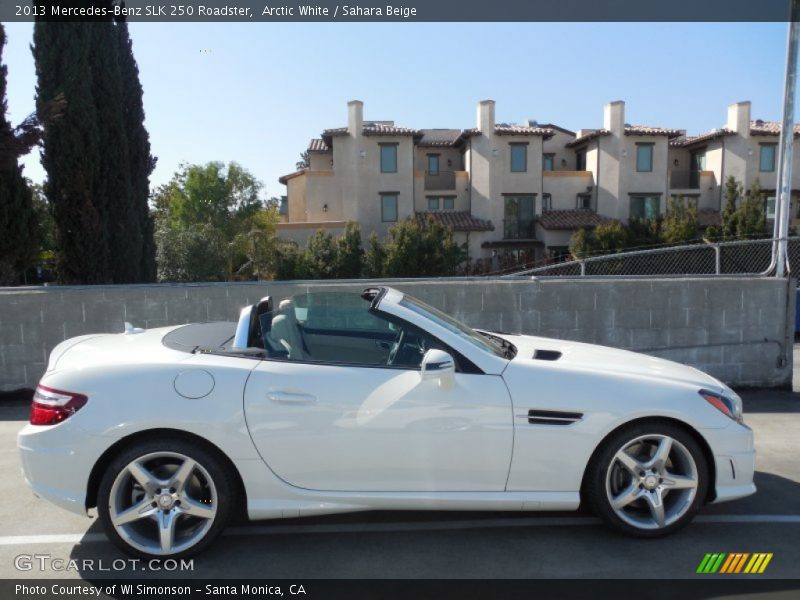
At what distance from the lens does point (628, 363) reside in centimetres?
384

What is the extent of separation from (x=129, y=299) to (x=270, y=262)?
76.6 ft

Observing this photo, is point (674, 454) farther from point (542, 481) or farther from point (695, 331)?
point (695, 331)

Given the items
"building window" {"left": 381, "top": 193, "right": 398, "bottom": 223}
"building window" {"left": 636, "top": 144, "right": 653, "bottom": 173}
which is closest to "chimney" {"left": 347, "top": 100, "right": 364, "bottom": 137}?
"building window" {"left": 381, "top": 193, "right": 398, "bottom": 223}

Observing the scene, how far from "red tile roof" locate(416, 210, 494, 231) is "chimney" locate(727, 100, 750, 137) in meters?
16.6

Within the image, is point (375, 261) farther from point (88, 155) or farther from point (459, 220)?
point (88, 155)

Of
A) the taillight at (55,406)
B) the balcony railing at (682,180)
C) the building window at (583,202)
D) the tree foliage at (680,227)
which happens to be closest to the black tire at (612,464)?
the taillight at (55,406)

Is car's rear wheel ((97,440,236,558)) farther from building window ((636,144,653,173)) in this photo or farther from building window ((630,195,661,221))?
building window ((636,144,653,173))

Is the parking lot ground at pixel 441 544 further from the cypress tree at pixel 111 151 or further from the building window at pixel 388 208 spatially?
the building window at pixel 388 208

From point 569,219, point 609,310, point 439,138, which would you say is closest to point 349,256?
point 569,219

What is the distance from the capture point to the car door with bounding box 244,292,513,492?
3316mm

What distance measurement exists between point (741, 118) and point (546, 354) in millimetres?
41076

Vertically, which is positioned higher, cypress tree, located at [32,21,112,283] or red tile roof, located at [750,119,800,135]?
red tile roof, located at [750,119,800,135]

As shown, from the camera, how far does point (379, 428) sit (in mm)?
3324

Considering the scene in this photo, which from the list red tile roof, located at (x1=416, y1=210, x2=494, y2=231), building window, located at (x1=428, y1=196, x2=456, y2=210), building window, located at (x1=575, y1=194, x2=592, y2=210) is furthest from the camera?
building window, located at (x1=575, y1=194, x2=592, y2=210)
